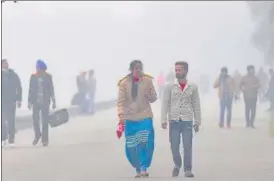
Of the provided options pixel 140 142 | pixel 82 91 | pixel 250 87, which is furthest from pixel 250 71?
pixel 82 91

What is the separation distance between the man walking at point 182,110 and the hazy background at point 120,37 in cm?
7262

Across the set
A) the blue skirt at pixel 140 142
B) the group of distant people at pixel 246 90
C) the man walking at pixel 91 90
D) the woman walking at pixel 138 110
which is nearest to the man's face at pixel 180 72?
the woman walking at pixel 138 110

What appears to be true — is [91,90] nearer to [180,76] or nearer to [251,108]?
[251,108]

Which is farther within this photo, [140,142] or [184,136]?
[140,142]

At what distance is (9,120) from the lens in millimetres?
16984

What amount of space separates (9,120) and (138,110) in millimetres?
6416

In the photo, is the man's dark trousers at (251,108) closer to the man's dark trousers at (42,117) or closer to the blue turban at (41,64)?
the man's dark trousers at (42,117)

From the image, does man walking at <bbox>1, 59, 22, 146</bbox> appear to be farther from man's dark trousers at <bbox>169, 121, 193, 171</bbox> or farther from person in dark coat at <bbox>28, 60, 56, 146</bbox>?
man's dark trousers at <bbox>169, 121, 193, 171</bbox>

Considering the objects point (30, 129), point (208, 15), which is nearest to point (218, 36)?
point (208, 15)

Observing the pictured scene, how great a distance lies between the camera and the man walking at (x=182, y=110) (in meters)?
10.9

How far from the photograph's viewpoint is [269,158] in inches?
529

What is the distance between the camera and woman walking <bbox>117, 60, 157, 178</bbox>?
1109 centimetres

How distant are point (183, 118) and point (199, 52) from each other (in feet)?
314

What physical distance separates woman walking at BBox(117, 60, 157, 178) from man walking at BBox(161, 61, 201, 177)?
0.26m
